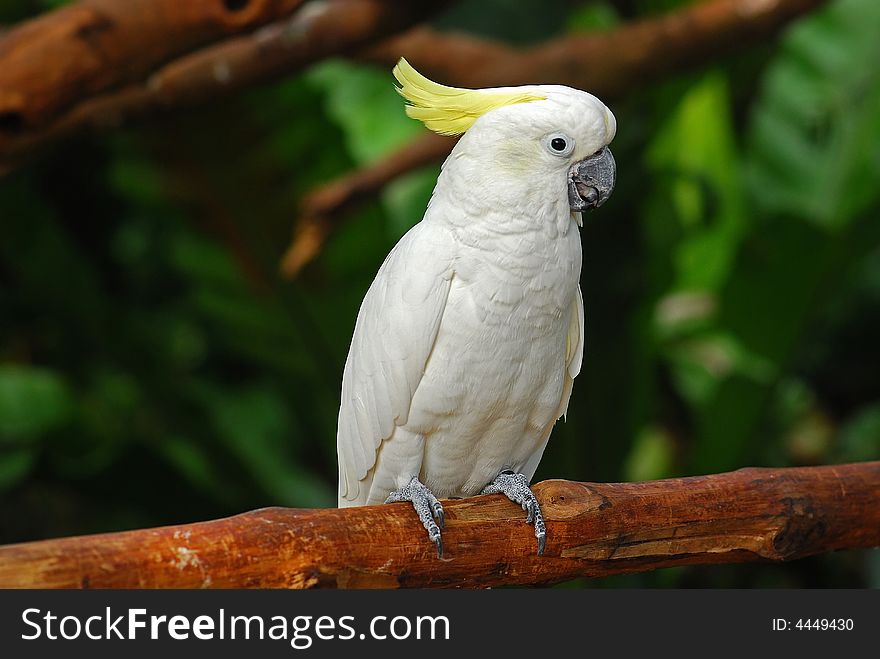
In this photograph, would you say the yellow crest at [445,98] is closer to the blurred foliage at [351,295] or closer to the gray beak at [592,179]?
the gray beak at [592,179]

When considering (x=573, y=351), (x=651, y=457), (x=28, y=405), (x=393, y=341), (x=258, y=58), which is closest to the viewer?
(x=393, y=341)

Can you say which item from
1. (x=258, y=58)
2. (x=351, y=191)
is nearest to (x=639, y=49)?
(x=351, y=191)

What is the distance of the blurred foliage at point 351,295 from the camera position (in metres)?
2.31

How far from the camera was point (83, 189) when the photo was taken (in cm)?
323

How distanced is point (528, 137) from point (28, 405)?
1617 millimetres

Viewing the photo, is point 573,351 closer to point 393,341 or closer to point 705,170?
point 393,341

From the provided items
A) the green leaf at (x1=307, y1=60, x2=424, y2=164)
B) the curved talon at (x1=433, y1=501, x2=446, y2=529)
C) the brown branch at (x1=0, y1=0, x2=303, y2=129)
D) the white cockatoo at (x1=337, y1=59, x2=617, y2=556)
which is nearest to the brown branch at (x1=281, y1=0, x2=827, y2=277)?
the brown branch at (x1=0, y1=0, x2=303, y2=129)

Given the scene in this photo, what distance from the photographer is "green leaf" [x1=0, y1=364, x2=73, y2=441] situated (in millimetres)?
2285

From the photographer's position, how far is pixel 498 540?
1.18 metres

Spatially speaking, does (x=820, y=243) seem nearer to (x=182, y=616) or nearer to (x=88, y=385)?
(x=182, y=616)

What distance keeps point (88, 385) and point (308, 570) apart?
2160 mm

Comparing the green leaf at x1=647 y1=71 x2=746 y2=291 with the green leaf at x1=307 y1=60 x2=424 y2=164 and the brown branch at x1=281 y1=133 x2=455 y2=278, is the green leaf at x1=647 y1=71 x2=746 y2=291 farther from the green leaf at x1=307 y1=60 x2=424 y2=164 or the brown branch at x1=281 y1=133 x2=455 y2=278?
the brown branch at x1=281 y1=133 x2=455 y2=278

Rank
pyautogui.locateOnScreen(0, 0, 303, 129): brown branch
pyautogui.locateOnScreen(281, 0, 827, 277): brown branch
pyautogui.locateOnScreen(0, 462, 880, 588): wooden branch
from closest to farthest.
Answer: pyautogui.locateOnScreen(0, 462, 880, 588): wooden branch < pyautogui.locateOnScreen(0, 0, 303, 129): brown branch < pyautogui.locateOnScreen(281, 0, 827, 277): brown branch

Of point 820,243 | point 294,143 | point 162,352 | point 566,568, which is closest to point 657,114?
point 820,243
